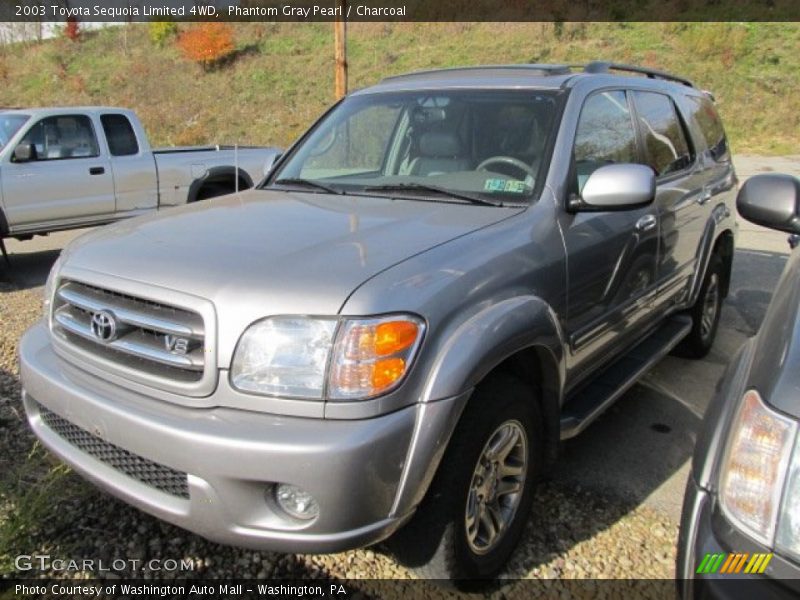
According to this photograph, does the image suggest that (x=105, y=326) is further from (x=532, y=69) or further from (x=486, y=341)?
(x=532, y=69)

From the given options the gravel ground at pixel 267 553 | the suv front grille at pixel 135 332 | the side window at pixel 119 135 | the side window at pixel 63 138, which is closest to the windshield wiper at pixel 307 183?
the suv front grille at pixel 135 332

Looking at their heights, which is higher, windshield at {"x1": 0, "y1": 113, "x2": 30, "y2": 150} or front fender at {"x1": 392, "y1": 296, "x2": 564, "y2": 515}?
windshield at {"x1": 0, "y1": 113, "x2": 30, "y2": 150}

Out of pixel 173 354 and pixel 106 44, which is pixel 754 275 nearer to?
pixel 173 354

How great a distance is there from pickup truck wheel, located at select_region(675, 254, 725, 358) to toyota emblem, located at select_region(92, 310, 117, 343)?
3.77 metres

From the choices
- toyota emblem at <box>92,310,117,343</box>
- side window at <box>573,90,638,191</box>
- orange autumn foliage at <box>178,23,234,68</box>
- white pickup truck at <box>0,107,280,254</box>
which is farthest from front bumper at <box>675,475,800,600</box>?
orange autumn foliage at <box>178,23,234,68</box>

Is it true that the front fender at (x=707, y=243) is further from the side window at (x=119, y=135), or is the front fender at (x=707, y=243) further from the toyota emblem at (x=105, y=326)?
the side window at (x=119, y=135)

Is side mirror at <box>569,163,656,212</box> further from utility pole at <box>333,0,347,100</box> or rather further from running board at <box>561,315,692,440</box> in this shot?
utility pole at <box>333,0,347,100</box>

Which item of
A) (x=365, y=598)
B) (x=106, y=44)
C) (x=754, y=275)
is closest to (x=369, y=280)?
(x=365, y=598)

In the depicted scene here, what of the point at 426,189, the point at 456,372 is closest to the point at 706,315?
the point at 426,189

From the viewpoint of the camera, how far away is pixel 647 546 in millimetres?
2680

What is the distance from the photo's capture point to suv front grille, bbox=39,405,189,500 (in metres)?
2.04

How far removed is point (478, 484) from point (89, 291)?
156cm

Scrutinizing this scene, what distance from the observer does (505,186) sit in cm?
281

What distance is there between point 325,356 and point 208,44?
119 ft
